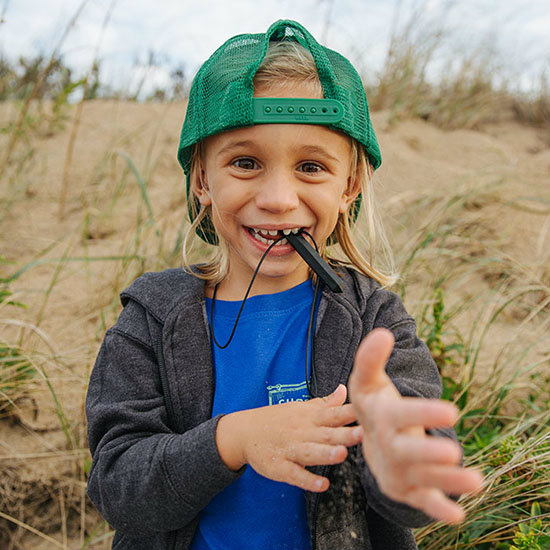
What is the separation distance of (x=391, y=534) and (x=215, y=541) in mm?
433

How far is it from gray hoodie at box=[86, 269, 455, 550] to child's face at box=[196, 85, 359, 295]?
20 cm

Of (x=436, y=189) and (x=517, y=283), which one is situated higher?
(x=436, y=189)

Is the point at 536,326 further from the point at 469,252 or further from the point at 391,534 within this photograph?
the point at 391,534

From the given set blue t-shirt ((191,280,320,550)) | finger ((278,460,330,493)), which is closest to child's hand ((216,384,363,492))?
finger ((278,460,330,493))

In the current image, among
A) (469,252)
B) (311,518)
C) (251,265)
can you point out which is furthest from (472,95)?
(311,518)

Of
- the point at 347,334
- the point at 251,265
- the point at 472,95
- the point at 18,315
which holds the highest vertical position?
the point at 472,95

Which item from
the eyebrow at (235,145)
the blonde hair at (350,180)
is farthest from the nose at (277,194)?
the blonde hair at (350,180)

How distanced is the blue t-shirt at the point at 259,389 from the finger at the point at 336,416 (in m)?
0.32

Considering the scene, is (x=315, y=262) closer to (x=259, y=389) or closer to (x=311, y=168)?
(x=311, y=168)

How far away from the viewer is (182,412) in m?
→ 1.45

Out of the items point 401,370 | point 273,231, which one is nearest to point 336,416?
point 401,370

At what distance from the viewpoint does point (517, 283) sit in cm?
297

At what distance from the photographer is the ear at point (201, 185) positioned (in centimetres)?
166

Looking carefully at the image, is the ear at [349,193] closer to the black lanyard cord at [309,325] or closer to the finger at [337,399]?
the black lanyard cord at [309,325]
